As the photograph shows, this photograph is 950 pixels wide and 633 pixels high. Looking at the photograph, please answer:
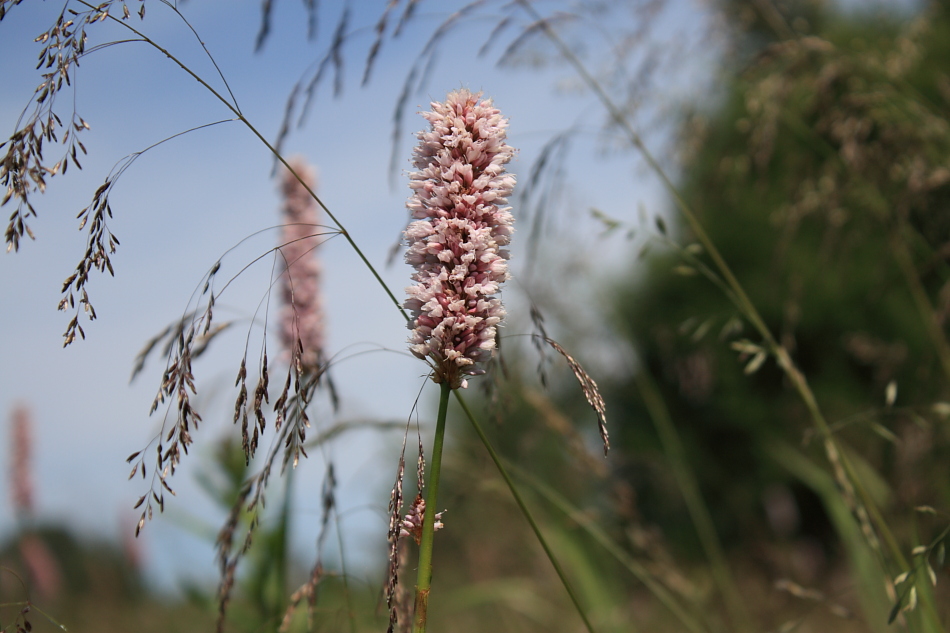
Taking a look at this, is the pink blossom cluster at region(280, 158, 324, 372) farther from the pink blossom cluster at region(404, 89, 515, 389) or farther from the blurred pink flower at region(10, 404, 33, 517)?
the blurred pink flower at region(10, 404, 33, 517)

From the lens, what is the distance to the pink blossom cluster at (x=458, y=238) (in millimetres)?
1162

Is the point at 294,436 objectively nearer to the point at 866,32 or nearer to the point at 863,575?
the point at 863,575

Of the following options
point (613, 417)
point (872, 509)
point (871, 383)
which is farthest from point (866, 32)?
point (872, 509)

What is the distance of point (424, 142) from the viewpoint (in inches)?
48.9

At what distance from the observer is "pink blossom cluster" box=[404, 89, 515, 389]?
1162 millimetres

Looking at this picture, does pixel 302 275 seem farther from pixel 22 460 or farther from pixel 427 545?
pixel 22 460

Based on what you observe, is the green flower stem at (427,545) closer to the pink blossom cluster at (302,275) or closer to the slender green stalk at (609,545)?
the slender green stalk at (609,545)

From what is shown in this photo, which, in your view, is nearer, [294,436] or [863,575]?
[294,436]

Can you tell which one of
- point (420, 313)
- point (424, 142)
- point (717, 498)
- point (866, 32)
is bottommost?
point (717, 498)

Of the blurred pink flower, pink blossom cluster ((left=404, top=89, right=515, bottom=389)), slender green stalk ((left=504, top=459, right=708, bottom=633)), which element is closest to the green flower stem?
pink blossom cluster ((left=404, top=89, right=515, bottom=389))

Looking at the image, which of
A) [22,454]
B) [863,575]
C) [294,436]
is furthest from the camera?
[22,454]

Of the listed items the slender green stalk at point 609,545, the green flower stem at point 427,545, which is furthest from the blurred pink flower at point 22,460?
the green flower stem at point 427,545

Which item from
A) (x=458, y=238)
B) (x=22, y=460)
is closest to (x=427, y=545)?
(x=458, y=238)

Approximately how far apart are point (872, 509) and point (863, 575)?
68cm
